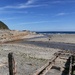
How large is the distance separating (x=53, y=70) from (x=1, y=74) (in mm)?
4469

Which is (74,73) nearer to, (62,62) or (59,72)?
(59,72)

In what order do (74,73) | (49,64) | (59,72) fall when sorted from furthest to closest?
(49,64)
(59,72)
(74,73)

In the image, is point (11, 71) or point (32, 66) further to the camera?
point (32, 66)

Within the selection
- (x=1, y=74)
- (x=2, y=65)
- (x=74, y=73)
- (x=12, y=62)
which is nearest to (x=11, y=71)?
(x=12, y=62)

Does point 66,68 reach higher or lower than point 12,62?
lower

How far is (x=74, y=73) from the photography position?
14.9 m

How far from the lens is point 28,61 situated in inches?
785

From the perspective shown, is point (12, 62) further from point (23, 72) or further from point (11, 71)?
point (23, 72)

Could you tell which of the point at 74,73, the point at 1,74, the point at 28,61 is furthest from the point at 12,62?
the point at 28,61

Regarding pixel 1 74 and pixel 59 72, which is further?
pixel 59 72

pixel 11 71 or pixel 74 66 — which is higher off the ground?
pixel 11 71

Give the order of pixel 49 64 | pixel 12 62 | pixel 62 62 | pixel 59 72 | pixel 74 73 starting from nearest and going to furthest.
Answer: pixel 12 62 → pixel 74 73 → pixel 59 72 → pixel 49 64 → pixel 62 62

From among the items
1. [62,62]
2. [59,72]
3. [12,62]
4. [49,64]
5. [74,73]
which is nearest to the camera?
[12,62]

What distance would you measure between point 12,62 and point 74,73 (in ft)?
22.9
